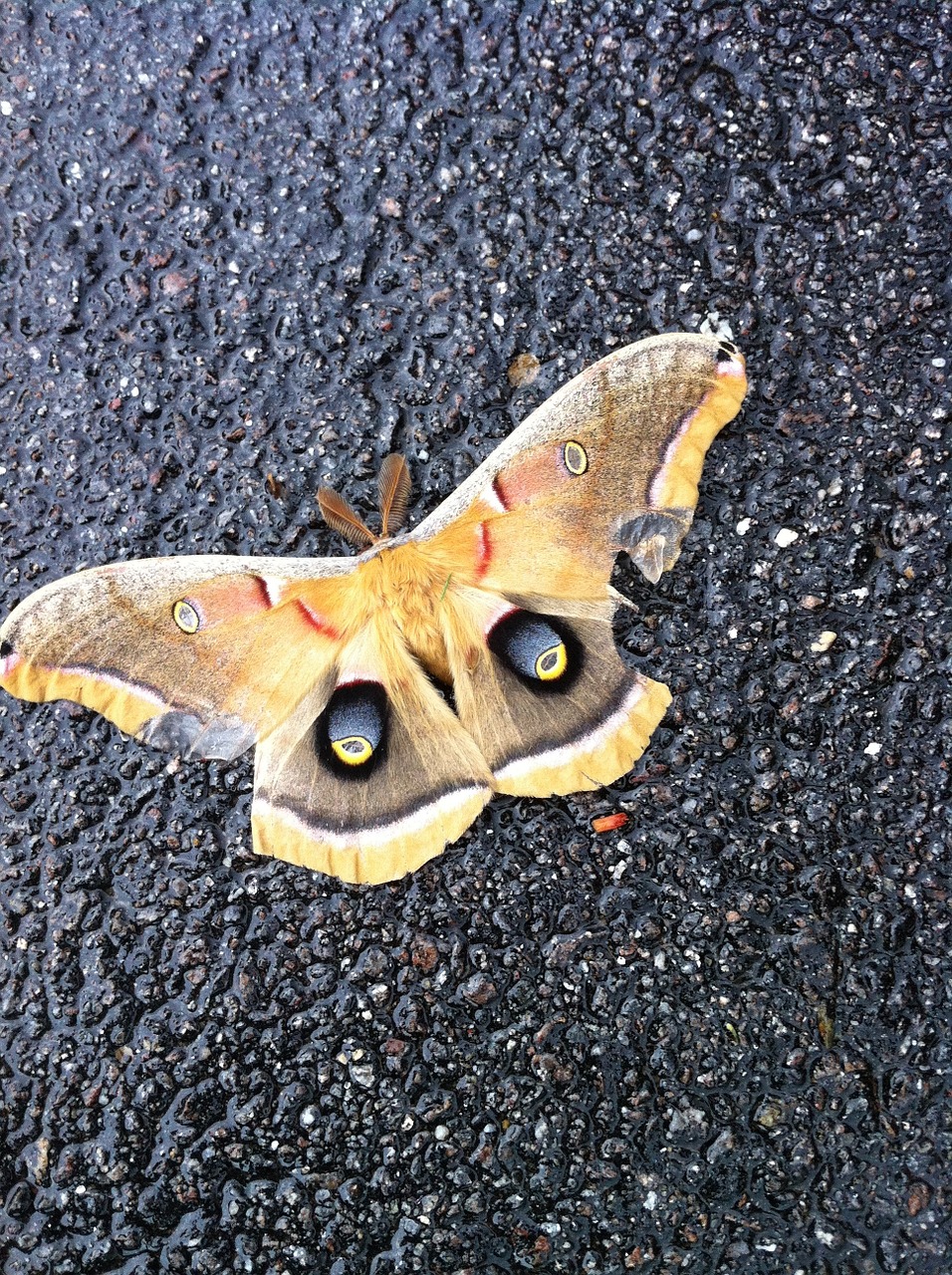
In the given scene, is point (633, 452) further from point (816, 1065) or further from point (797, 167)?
point (816, 1065)

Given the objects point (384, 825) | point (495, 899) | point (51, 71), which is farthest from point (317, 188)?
point (495, 899)

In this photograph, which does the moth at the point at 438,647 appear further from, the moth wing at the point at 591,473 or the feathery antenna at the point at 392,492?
the feathery antenna at the point at 392,492

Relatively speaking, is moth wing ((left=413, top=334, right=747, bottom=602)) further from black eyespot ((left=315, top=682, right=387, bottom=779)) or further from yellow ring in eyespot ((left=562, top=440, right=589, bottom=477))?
black eyespot ((left=315, top=682, right=387, bottom=779))

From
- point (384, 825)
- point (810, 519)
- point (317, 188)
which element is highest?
point (317, 188)

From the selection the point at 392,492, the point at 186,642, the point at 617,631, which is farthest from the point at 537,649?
the point at 186,642

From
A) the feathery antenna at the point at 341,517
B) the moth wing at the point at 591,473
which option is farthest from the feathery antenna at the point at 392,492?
the moth wing at the point at 591,473

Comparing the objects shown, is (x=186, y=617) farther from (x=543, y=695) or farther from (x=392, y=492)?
(x=543, y=695)
